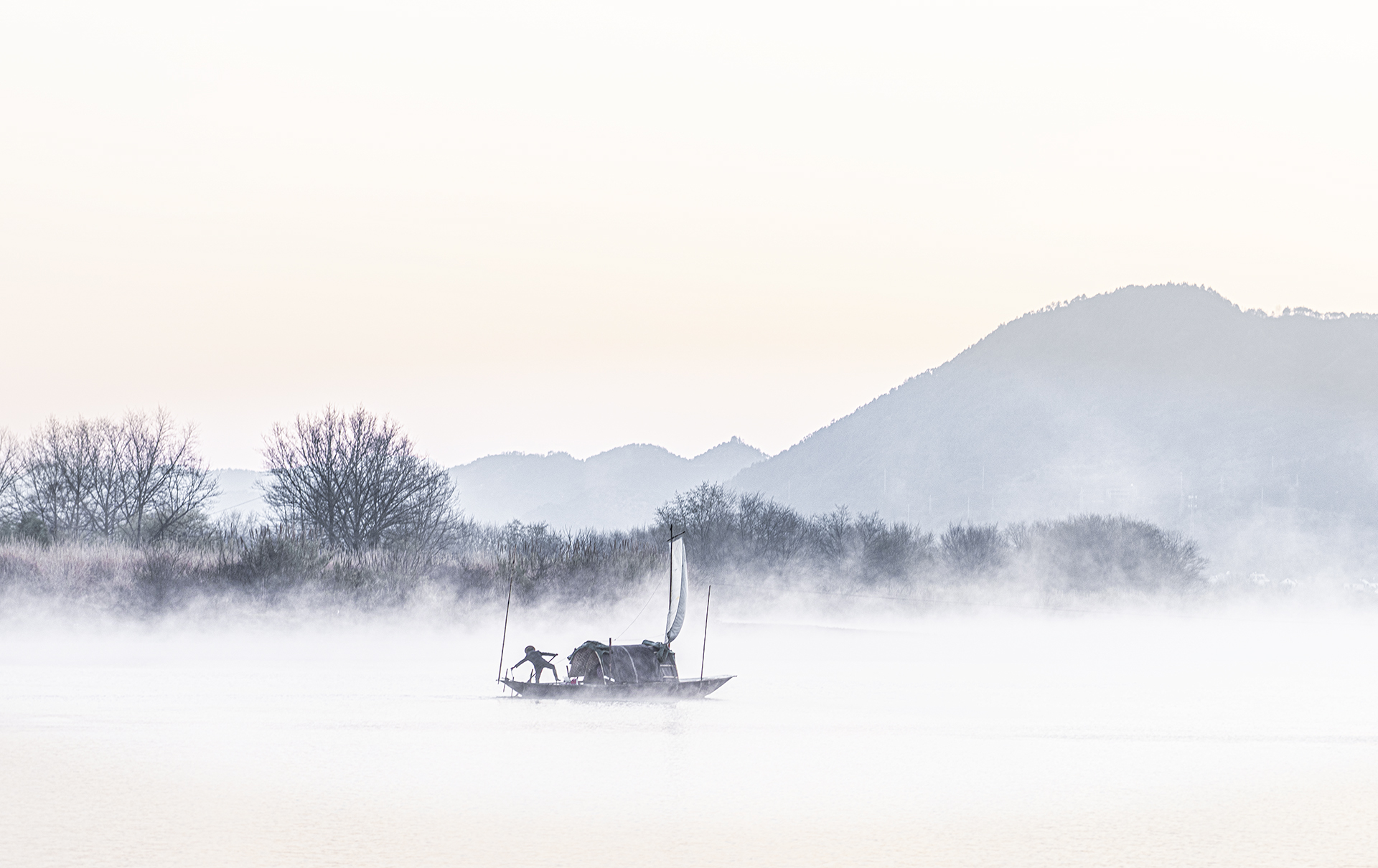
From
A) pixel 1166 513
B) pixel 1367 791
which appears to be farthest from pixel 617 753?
pixel 1166 513

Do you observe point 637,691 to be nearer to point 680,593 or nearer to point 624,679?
point 624,679

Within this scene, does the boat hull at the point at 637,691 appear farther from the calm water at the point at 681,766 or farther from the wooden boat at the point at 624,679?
the calm water at the point at 681,766

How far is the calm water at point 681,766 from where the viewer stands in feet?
44.6

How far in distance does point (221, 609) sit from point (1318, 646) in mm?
34508

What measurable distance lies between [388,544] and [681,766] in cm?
3600

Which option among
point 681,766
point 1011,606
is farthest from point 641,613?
point 1011,606

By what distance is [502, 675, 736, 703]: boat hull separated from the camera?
26.2 meters

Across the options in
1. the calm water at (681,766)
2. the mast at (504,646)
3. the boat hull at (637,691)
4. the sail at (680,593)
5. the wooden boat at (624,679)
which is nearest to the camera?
the calm water at (681,766)

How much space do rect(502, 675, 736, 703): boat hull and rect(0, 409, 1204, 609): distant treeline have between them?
16.0 metres

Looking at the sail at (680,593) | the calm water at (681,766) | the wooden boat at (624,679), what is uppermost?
the sail at (680,593)

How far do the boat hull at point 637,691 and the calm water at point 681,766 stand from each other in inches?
22.9

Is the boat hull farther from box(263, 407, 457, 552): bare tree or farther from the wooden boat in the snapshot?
box(263, 407, 457, 552): bare tree

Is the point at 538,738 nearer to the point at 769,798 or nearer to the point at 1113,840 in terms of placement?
the point at 769,798

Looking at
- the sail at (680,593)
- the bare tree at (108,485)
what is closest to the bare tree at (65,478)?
the bare tree at (108,485)
